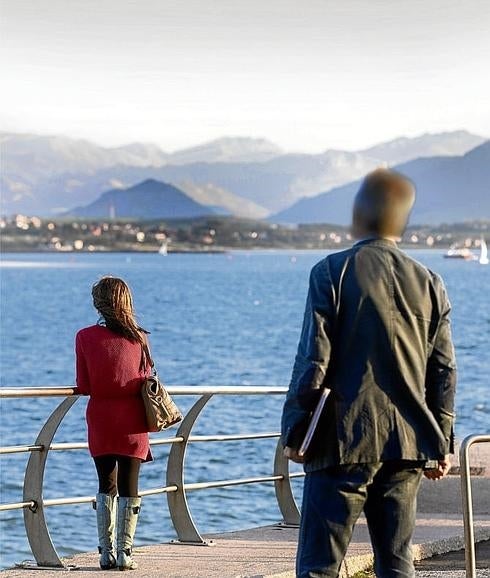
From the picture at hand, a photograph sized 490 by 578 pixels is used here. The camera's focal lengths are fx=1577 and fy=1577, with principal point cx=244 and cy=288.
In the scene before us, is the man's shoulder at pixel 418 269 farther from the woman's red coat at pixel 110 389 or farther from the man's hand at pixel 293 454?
the woman's red coat at pixel 110 389

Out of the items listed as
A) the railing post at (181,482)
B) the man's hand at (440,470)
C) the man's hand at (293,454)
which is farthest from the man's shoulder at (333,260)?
the railing post at (181,482)

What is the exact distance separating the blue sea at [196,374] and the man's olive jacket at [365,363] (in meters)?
15.2

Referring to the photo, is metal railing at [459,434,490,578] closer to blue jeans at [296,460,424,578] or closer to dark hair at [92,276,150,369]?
blue jeans at [296,460,424,578]

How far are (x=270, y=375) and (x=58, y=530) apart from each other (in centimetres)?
3224

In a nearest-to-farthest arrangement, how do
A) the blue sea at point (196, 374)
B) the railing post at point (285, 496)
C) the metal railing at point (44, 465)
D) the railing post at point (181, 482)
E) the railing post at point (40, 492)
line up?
the metal railing at point (44, 465), the railing post at point (40, 492), the railing post at point (181, 482), the railing post at point (285, 496), the blue sea at point (196, 374)

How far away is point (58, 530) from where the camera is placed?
75.6ft

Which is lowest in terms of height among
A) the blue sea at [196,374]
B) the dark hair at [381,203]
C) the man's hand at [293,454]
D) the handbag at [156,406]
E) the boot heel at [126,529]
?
the blue sea at [196,374]

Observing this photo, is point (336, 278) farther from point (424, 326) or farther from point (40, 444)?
point (40, 444)

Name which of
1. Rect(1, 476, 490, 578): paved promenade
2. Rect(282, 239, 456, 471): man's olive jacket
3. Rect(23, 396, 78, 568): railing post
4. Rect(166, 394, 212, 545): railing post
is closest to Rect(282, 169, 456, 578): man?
Rect(282, 239, 456, 471): man's olive jacket

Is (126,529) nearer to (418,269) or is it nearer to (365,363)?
(365,363)

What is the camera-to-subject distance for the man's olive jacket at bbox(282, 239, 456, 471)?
5.32 meters

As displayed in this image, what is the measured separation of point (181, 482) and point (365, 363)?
383cm

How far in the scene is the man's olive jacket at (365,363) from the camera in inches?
210

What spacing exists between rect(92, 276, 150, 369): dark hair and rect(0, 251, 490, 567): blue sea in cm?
1281
